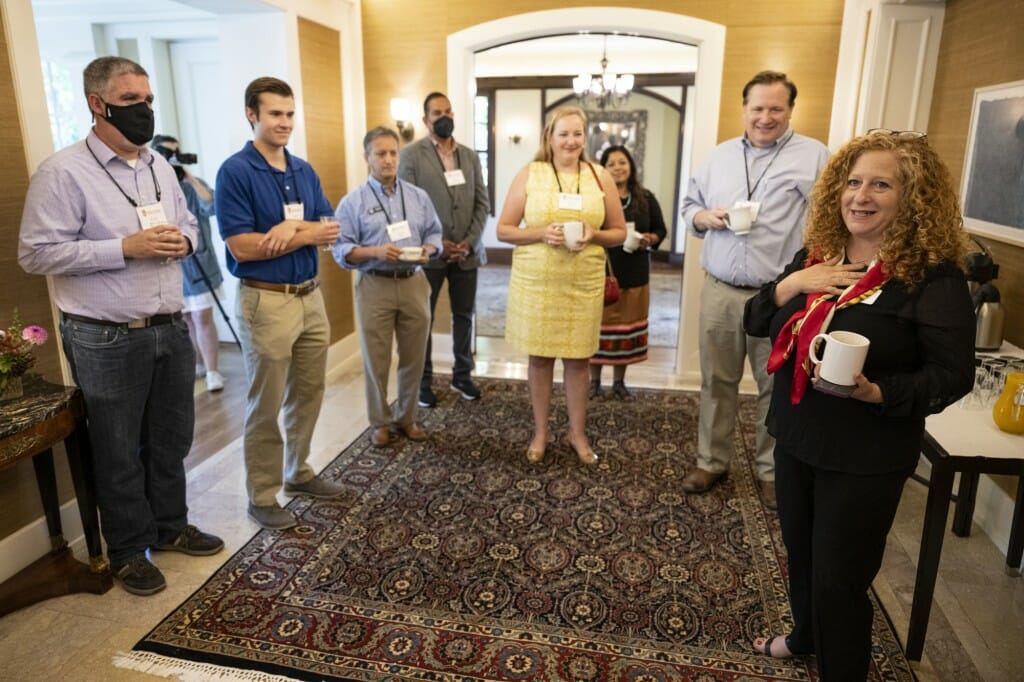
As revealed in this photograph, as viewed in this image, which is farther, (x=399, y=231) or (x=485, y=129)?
(x=485, y=129)

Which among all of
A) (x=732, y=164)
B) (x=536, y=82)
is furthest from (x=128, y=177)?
(x=536, y=82)

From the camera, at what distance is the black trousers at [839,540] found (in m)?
1.58

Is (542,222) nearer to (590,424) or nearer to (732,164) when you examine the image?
(732,164)

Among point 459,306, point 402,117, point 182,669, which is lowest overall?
point 182,669

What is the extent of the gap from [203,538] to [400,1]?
3.79 m

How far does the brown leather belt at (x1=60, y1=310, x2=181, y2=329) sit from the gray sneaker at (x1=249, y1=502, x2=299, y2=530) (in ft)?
2.91

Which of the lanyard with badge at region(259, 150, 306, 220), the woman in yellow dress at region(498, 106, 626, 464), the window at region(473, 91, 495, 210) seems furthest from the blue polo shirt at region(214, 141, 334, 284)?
the window at region(473, 91, 495, 210)

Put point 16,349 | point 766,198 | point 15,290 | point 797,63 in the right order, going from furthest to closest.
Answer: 1. point 797,63
2. point 766,198
3. point 15,290
4. point 16,349

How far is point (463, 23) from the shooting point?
4.66 metres

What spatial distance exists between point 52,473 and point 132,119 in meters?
1.28

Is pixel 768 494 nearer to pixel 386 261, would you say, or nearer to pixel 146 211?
pixel 386 261

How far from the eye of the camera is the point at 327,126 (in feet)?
14.9

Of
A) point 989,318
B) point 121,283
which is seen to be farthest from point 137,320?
point 989,318

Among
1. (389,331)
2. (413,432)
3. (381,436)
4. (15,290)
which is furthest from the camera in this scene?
(413,432)
